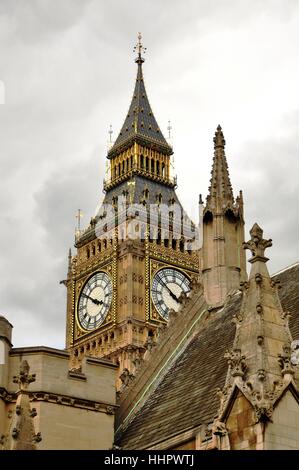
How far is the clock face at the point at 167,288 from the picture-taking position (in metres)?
89.9

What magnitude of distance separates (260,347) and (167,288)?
71.2 m

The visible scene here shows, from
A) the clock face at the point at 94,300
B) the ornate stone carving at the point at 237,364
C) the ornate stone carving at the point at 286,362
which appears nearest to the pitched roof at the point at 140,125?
the clock face at the point at 94,300

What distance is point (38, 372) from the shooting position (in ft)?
93.8

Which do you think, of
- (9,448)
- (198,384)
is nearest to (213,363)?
(198,384)

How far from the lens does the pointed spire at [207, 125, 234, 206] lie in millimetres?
34906

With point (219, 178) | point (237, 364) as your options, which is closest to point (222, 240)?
point (219, 178)

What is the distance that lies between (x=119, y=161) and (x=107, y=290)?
12.4 m

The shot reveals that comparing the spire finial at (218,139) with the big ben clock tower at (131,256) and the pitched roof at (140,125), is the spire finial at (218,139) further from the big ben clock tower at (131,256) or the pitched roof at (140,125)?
the pitched roof at (140,125)

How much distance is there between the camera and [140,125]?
101 meters

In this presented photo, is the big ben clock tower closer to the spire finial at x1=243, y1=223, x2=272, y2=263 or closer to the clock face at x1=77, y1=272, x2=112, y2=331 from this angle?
the clock face at x1=77, y1=272, x2=112, y2=331

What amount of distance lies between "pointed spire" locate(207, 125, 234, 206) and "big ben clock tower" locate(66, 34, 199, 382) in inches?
1988

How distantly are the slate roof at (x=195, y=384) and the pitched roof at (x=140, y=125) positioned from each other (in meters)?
67.3

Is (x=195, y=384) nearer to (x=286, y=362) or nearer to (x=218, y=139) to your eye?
(x=286, y=362)
